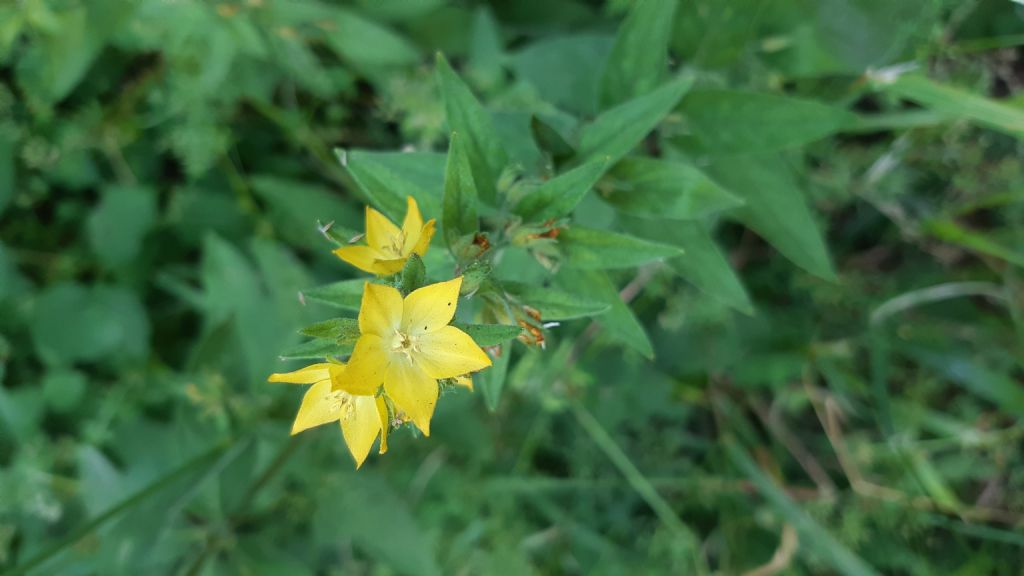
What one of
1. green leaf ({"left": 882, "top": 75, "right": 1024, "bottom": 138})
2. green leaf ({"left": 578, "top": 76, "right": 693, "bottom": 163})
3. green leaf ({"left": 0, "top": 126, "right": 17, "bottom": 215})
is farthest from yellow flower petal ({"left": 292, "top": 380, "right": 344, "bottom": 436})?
green leaf ({"left": 0, "top": 126, "right": 17, "bottom": 215})

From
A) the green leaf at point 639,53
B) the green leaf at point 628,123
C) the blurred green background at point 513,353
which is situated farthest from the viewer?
the blurred green background at point 513,353

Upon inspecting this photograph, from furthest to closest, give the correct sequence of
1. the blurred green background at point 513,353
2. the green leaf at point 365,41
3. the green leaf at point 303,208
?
the green leaf at point 303,208, the green leaf at point 365,41, the blurred green background at point 513,353

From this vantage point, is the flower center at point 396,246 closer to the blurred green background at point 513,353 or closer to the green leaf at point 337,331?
the green leaf at point 337,331

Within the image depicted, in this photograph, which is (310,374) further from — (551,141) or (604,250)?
(551,141)

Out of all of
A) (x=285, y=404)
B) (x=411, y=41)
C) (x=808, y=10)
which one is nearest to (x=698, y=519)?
(x=285, y=404)

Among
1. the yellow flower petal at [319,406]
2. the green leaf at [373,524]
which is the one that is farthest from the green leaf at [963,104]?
the green leaf at [373,524]
